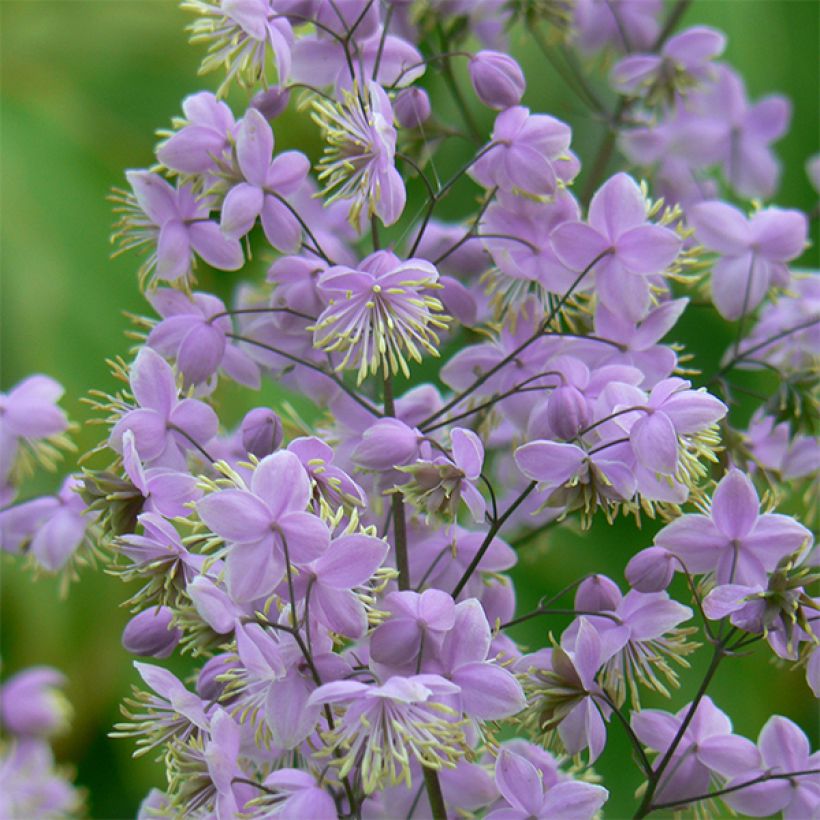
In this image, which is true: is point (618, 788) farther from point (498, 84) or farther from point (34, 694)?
point (498, 84)

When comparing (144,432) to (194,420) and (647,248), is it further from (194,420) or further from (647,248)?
(647,248)

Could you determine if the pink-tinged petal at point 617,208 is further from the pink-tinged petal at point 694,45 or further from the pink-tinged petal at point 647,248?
the pink-tinged petal at point 694,45

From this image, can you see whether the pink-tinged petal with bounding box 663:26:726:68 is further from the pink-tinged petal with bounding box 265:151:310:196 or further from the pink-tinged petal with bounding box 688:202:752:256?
the pink-tinged petal with bounding box 265:151:310:196

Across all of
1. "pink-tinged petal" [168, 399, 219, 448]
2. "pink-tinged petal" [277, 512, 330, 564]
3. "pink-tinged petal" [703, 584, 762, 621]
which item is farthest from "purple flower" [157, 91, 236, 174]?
"pink-tinged petal" [703, 584, 762, 621]

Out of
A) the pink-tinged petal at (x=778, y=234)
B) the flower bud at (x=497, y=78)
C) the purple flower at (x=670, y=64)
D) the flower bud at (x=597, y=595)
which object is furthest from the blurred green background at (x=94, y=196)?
the flower bud at (x=597, y=595)

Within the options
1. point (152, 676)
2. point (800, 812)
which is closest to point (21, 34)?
point (152, 676)

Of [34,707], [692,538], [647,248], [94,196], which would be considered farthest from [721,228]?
[94,196]
